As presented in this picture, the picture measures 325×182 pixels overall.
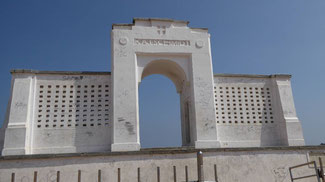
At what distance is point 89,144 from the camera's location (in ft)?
42.9

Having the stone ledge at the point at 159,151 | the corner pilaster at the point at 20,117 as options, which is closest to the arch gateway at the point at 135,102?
the corner pilaster at the point at 20,117

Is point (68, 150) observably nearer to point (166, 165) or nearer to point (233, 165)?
point (166, 165)

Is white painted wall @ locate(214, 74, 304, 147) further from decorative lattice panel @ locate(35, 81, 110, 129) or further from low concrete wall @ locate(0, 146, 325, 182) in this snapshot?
decorative lattice panel @ locate(35, 81, 110, 129)

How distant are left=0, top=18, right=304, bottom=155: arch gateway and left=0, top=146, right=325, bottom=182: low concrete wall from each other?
→ 967 mm

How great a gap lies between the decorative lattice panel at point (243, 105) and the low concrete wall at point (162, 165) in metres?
2.29

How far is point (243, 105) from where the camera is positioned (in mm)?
15148

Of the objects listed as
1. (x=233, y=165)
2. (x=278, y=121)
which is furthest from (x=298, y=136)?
(x=233, y=165)

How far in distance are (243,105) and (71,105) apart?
8858mm

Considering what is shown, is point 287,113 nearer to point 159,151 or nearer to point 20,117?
point 159,151

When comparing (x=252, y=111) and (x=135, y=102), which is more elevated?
(x=135, y=102)

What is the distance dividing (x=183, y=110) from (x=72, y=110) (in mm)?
6385

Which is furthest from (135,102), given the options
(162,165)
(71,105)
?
(162,165)

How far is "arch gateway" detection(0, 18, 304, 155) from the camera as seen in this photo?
42.2ft

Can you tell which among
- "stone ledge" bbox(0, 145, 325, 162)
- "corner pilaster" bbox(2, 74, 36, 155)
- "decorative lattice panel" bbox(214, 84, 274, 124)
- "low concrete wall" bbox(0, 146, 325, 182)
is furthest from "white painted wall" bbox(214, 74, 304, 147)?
"corner pilaster" bbox(2, 74, 36, 155)
